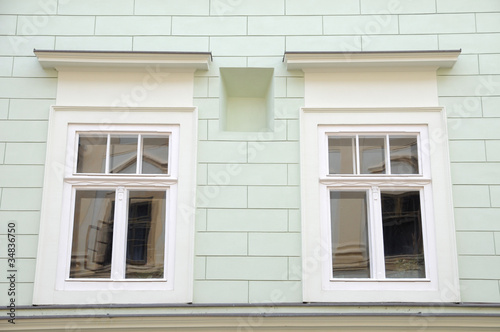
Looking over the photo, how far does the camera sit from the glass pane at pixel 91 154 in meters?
5.43

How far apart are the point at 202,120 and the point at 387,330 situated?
2665 millimetres

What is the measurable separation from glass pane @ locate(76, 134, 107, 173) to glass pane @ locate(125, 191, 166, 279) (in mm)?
450

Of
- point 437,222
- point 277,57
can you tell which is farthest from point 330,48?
point 437,222

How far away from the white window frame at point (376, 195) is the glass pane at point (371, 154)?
0.06 meters

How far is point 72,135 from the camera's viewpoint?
17.9 feet

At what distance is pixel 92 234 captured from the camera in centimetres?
532

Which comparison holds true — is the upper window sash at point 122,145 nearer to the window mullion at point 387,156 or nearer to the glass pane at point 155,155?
the glass pane at point 155,155

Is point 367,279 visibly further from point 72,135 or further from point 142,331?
point 72,135

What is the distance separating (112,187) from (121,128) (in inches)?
23.7

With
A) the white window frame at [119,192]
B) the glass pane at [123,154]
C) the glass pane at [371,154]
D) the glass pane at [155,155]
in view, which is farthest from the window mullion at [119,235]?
the glass pane at [371,154]

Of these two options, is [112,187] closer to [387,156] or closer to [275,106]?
[275,106]

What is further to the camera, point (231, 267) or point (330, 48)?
point (330, 48)

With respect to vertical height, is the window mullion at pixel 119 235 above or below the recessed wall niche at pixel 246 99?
below

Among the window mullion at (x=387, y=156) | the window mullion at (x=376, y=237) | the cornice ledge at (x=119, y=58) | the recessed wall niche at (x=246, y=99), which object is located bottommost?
the window mullion at (x=376, y=237)
